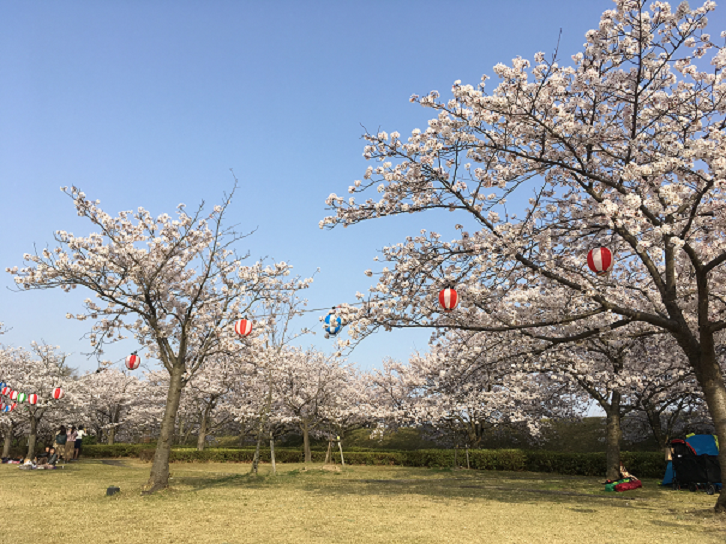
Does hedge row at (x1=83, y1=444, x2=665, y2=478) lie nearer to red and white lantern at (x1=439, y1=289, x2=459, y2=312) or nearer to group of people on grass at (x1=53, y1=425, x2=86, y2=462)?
group of people on grass at (x1=53, y1=425, x2=86, y2=462)

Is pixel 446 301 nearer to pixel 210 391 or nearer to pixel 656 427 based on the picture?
pixel 656 427

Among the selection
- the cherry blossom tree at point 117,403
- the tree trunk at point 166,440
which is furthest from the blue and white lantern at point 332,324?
the cherry blossom tree at point 117,403

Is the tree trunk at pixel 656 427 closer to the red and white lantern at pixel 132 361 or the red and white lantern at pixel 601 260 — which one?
the red and white lantern at pixel 601 260

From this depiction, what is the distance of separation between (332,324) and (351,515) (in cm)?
409

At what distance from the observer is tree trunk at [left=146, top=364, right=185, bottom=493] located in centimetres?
1270

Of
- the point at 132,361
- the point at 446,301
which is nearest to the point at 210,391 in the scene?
the point at 132,361

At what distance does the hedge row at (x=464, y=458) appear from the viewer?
69.6 feet

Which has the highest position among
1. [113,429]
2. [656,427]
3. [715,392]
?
[715,392]

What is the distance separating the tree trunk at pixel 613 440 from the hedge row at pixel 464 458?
212 inches

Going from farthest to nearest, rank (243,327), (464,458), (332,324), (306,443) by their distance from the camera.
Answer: (306,443), (464,458), (243,327), (332,324)

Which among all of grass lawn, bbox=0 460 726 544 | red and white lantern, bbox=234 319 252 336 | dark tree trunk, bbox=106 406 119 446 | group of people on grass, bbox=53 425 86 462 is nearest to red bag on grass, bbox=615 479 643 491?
grass lawn, bbox=0 460 726 544

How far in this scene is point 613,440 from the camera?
→ 17047 millimetres

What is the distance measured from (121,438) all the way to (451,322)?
141ft

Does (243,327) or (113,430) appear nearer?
(243,327)
